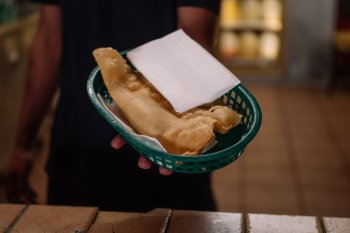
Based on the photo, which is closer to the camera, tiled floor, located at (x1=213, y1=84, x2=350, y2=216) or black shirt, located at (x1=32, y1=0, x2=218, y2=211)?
black shirt, located at (x1=32, y1=0, x2=218, y2=211)

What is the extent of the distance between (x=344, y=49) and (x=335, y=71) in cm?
28

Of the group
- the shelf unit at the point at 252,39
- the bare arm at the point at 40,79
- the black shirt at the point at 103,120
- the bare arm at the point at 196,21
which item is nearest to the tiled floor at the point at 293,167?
the shelf unit at the point at 252,39

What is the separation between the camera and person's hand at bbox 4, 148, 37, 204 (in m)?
1.66

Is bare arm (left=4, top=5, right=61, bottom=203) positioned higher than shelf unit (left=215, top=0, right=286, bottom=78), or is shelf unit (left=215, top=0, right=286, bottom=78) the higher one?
bare arm (left=4, top=5, right=61, bottom=203)

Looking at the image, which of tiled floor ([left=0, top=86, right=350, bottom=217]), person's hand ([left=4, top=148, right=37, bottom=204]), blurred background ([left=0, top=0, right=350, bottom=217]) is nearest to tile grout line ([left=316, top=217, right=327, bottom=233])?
person's hand ([left=4, top=148, right=37, bottom=204])

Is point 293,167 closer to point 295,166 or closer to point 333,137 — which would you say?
point 295,166

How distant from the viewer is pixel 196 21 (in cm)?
153

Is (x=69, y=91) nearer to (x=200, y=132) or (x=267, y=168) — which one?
(x=200, y=132)

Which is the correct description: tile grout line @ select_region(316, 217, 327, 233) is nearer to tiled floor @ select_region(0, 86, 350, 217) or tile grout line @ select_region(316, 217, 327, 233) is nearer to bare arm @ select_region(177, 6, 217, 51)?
bare arm @ select_region(177, 6, 217, 51)

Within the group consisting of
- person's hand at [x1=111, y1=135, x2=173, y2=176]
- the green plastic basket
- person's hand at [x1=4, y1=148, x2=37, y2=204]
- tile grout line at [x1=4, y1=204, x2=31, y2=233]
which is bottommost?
person's hand at [x1=4, y1=148, x2=37, y2=204]

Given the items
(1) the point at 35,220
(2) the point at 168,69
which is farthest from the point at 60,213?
(2) the point at 168,69

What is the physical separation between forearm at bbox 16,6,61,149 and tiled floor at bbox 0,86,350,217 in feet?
4.71

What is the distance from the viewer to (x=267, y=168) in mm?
3723

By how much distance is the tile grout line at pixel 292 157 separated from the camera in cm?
320
